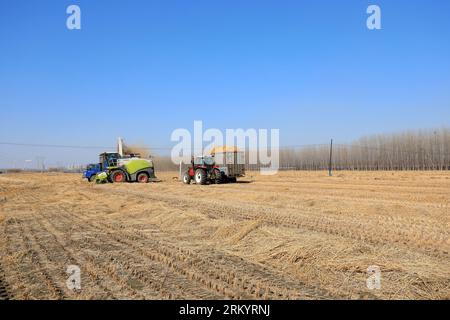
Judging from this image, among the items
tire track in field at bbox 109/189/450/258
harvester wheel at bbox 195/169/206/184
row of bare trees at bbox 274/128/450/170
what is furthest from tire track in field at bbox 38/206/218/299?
row of bare trees at bbox 274/128/450/170

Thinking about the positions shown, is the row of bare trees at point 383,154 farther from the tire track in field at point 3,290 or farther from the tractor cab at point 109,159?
the tire track in field at point 3,290

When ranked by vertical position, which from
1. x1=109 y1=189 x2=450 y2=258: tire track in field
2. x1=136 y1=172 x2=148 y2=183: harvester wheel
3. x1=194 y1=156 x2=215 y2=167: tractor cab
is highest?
x1=194 y1=156 x2=215 y2=167: tractor cab

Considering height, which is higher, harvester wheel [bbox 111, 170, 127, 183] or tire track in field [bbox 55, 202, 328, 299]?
harvester wheel [bbox 111, 170, 127, 183]

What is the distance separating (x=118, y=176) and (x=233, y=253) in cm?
2193

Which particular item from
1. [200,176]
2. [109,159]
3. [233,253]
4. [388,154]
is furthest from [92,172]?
[388,154]

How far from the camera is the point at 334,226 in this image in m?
8.26

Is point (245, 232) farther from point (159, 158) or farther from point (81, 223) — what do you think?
point (159, 158)

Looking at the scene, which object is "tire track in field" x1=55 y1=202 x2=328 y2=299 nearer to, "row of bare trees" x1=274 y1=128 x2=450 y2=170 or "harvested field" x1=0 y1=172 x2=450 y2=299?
"harvested field" x1=0 y1=172 x2=450 y2=299

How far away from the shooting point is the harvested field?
14.9ft

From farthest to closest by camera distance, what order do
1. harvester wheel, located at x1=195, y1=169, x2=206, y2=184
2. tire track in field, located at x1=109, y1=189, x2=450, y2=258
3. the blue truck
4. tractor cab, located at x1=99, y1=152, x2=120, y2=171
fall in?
the blue truck
tractor cab, located at x1=99, y1=152, x2=120, y2=171
harvester wheel, located at x1=195, y1=169, x2=206, y2=184
tire track in field, located at x1=109, y1=189, x2=450, y2=258

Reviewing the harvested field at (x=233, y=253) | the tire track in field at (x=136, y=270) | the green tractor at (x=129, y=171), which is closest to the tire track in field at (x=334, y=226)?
the harvested field at (x=233, y=253)

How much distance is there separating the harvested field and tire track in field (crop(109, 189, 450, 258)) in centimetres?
2
